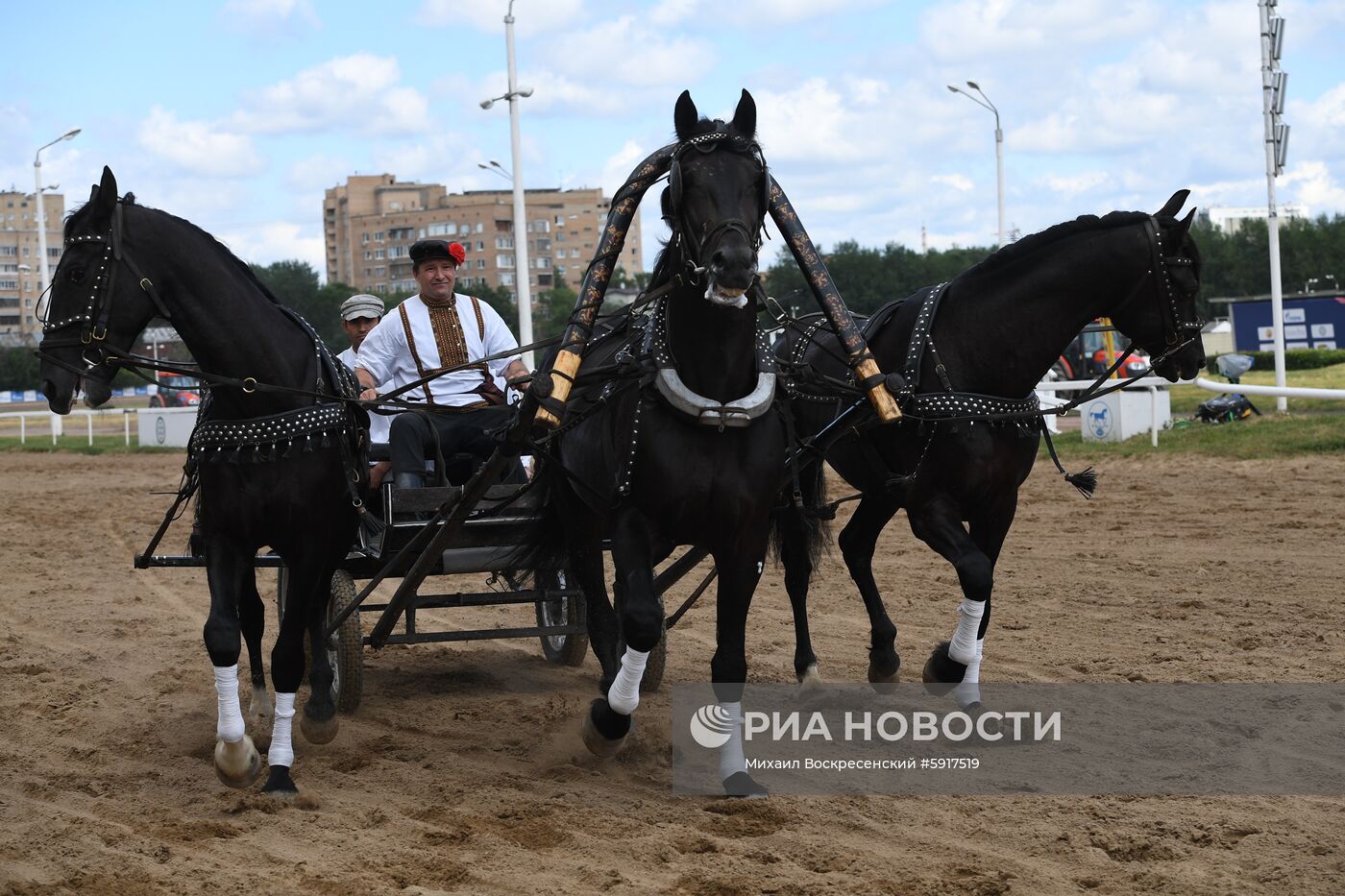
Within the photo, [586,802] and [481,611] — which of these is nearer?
[586,802]

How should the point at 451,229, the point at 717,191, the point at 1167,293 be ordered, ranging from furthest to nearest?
1. the point at 451,229
2. the point at 1167,293
3. the point at 717,191

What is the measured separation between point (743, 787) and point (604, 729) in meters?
0.64

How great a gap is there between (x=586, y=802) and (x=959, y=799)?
1334mm

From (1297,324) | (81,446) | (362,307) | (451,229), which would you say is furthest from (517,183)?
(451,229)

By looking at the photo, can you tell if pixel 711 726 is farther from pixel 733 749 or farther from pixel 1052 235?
pixel 1052 235

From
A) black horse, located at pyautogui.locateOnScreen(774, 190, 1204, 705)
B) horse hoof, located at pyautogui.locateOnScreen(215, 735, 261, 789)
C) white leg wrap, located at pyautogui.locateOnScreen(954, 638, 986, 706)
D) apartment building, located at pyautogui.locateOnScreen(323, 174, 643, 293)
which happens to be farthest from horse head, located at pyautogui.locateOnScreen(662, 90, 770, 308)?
apartment building, located at pyautogui.locateOnScreen(323, 174, 643, 293)

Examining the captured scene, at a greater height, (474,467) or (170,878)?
(474,467)

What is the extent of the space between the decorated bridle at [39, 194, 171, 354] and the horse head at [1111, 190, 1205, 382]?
157 inches

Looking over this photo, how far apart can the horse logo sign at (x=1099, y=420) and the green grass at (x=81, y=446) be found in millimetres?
15497

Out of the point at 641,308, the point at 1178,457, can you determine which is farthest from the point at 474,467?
the point at 1178,457

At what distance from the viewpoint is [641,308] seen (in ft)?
17.3

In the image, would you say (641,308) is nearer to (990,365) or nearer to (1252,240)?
(990,365)

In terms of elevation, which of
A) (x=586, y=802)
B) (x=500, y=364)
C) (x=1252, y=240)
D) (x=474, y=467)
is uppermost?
(x=1252, y=240)

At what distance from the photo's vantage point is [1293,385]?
1156 inches
